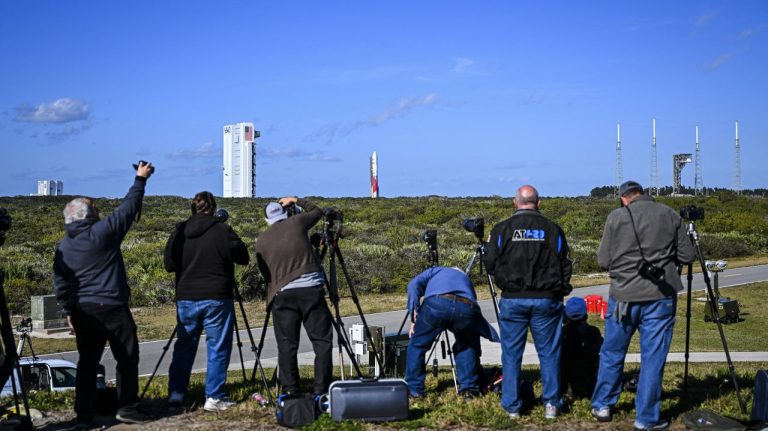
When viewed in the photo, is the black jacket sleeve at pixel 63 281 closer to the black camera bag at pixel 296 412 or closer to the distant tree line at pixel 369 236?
the black camera bag at pixel 296 412

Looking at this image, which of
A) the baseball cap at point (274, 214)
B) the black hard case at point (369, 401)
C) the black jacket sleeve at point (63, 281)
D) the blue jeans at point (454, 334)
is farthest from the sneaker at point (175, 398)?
the blue jeans at point (454, 334)

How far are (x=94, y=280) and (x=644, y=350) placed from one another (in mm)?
4177

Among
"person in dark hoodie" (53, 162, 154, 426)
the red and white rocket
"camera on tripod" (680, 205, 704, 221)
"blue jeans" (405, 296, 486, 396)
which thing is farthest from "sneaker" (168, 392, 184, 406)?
the red and white rocket

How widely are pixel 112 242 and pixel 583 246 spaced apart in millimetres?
28619

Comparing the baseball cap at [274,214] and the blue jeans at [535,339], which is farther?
the baseball cap at [274,214]

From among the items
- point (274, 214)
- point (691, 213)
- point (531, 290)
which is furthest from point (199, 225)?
point (691, 213)

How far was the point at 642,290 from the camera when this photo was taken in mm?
6332

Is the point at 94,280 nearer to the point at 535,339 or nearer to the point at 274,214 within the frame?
the point at 274,214

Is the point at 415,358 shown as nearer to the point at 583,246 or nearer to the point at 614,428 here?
the point at 614,428

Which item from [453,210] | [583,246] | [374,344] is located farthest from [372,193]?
[374,344]

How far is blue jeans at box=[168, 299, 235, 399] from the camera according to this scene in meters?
7.05

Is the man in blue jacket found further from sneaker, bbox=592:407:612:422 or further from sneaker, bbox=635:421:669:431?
sneaker, bbox=635:421:669:431

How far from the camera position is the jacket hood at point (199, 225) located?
7.06 meters

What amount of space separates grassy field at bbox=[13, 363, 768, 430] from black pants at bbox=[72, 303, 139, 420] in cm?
42
